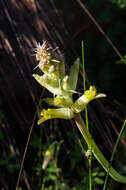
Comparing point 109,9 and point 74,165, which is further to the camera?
point 109,9

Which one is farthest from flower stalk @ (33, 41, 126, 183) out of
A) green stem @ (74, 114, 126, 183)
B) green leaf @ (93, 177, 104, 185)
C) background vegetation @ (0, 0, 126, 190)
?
green leaf @ (93, 177, 104, 185)

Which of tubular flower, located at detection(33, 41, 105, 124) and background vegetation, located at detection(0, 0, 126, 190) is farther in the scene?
background vegetation, located at detection(0, 0, 126, 190)

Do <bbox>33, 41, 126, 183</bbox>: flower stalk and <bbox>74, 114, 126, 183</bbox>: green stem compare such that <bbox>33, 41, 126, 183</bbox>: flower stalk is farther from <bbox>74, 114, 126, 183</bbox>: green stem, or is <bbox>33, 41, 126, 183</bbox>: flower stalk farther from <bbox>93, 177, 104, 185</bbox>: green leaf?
<bbox>93, 177, 104, 185</bbox>: green leaf

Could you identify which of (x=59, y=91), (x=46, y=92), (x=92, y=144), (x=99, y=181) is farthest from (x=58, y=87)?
(x=99, y=181)

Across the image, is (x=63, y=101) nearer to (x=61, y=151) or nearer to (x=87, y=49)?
(x=61, y=151)

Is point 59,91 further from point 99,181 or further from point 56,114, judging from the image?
point 99,181

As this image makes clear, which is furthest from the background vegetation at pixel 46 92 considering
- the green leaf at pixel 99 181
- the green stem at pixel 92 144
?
the green stem at pixel 92 144

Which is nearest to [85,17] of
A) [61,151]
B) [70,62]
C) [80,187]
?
[70,62]

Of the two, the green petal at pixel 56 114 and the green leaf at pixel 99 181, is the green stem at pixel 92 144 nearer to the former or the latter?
the green petal at pixel 56 114
